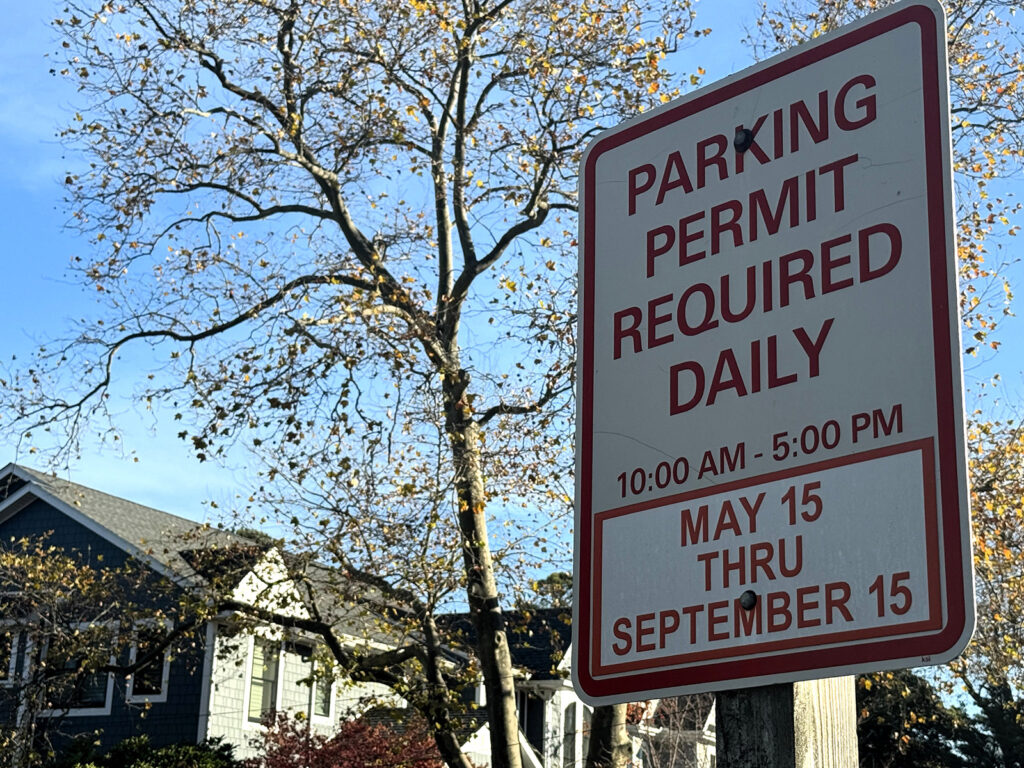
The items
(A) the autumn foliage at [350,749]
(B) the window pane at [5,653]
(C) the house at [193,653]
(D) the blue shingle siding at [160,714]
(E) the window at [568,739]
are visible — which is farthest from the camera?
(E) the window at [568,739]

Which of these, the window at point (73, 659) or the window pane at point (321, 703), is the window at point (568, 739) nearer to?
the window pane at point (321, 703)

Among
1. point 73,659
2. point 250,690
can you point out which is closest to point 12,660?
point 250,690

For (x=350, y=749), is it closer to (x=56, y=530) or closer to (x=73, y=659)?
(x=73, y=659)

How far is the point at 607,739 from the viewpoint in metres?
16.2

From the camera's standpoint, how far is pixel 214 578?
57.2ft

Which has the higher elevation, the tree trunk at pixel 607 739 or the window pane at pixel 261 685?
the window pane at pixel 261 685

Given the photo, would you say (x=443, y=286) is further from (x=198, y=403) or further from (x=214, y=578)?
(x=214, y=578)

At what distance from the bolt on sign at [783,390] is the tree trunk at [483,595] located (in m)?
13.8

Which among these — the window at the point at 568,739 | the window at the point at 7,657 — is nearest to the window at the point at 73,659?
the window at the point at 7,657

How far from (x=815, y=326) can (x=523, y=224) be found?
53.6 ft

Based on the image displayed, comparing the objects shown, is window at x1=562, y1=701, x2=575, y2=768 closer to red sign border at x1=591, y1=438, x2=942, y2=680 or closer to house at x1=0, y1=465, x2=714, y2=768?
house at x1=0, y1=465, x2=714, y2=768

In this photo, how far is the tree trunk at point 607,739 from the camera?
53.1ft

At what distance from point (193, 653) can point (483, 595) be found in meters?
10.8

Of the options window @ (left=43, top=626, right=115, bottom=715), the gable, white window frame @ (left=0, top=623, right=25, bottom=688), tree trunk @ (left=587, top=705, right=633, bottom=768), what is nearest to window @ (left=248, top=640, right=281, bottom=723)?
window @ (left=43, top=626, right=115, bottom=715)
